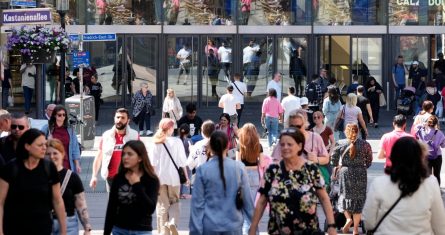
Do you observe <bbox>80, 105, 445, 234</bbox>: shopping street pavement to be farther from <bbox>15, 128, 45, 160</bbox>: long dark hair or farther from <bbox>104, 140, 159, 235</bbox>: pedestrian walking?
<bbox>15, 128, 45, 160</bbox>: long dark hair

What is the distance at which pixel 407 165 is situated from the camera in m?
8.06

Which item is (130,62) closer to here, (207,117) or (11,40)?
(207,117)

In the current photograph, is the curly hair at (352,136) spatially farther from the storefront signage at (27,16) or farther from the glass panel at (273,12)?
the glass panel at (273,12)

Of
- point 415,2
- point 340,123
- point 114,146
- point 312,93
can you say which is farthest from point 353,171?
point 415,2

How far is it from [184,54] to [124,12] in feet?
7.44

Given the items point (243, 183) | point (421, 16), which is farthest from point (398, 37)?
point (243, 183)

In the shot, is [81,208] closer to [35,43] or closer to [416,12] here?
[35,43]

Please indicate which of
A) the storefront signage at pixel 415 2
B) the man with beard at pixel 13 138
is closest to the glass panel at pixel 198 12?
the storefront signage at pixel 415 2

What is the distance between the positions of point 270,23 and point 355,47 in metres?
2.75

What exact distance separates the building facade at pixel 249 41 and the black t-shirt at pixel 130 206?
92.3 feet

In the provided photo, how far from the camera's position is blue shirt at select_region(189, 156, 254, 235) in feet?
33.2

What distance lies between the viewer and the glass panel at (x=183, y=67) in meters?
37.9

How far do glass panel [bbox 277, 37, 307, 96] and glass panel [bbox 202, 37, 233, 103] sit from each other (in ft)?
5.38

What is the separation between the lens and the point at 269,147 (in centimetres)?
2647
